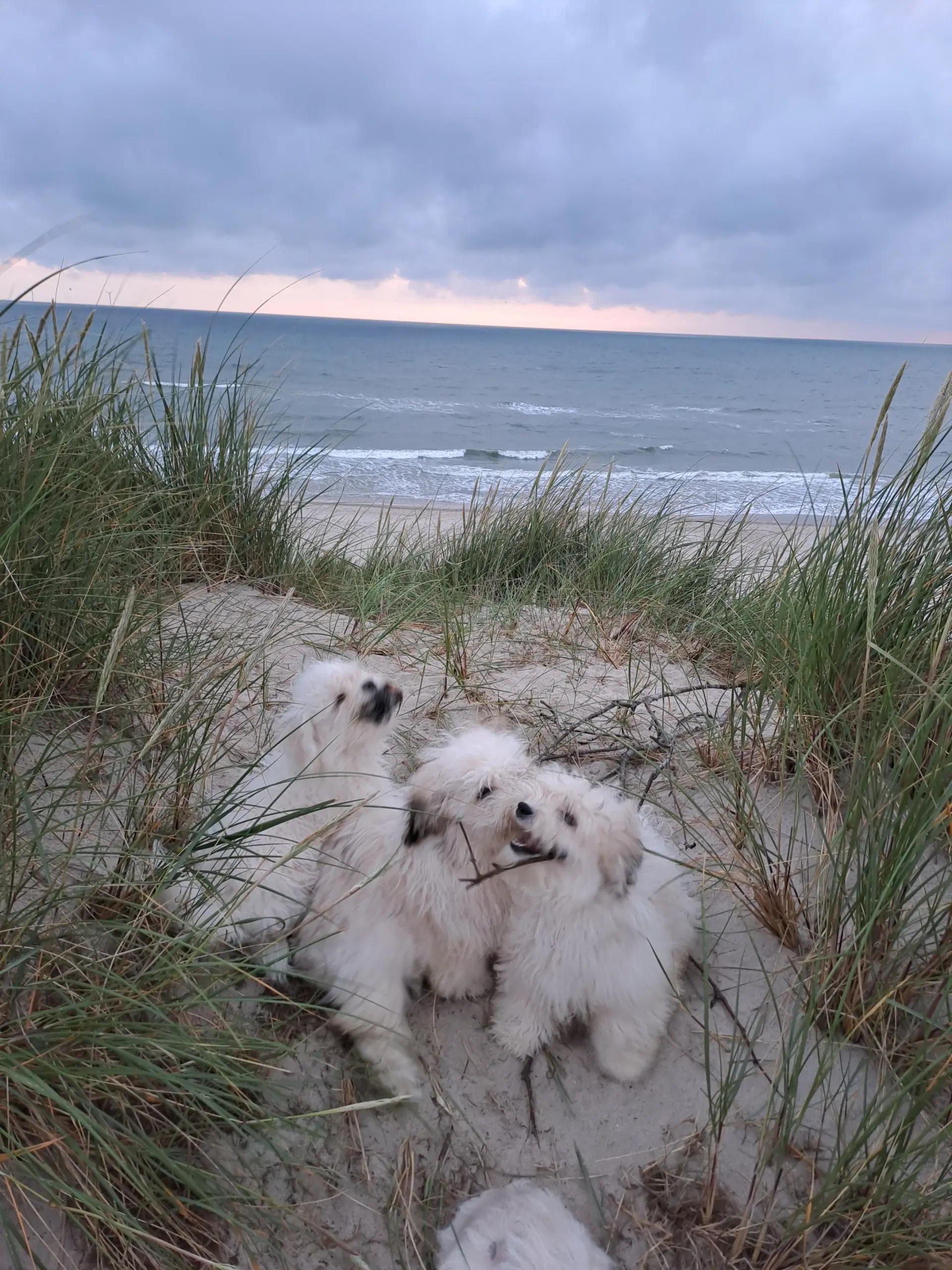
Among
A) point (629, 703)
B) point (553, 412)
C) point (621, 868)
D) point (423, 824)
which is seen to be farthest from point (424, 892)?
point (553, 412)

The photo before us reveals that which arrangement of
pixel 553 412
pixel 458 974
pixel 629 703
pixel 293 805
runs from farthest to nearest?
pixel 553 412, pixel 629 703, pixel 293 805, pixel 458 974


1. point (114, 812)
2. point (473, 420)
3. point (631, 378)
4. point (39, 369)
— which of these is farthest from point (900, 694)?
point (631, 378)

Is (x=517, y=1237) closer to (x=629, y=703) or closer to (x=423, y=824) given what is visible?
(x=423, y=824)


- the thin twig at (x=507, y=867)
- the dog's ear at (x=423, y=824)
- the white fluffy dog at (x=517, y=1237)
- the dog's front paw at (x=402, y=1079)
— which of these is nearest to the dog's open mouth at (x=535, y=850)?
the thin twig at (x=507, y=867)

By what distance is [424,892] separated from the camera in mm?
2400

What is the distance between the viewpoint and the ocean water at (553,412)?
14.6m

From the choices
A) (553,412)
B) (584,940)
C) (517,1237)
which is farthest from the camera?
(553,412)

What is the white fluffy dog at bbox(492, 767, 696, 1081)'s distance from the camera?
230 cm

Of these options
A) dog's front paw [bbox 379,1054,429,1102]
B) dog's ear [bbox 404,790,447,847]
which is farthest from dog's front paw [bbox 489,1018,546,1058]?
dog's ear [bbox 404,790,447,847]

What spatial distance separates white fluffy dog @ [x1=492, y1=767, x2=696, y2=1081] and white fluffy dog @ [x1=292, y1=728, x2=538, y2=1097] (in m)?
0.08

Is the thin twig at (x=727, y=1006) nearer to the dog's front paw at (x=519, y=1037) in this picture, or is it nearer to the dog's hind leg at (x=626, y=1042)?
the dog's hind leg at (x=626, y=1042)

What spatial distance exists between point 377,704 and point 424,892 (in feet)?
1.91

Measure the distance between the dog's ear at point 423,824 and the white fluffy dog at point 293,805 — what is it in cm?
16

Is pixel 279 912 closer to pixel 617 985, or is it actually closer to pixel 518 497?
pixel 617 985
